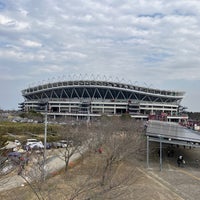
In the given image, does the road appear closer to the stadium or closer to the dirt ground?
the dirt ground

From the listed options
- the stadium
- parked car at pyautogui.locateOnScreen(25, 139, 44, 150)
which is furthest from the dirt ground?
the stadium

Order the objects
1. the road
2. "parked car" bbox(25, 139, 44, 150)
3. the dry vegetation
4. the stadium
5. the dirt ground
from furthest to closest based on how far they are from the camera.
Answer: the stadium
"parked car" bbox(25, 139, 44, 150)
the road
the dirt ground
the dry vegetation

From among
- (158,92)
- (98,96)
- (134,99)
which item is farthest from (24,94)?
(158,92)

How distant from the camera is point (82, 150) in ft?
108

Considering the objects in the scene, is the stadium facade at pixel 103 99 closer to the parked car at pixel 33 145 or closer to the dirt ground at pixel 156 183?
the parked car at pixel 33 145

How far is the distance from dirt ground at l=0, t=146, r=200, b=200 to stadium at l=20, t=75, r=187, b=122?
90890 mm

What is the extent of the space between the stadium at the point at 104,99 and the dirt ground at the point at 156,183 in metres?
90.9

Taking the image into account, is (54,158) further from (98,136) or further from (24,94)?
(24,94)

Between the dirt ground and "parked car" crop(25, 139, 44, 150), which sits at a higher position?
"parked car" crop(25, 139, 44, 150)

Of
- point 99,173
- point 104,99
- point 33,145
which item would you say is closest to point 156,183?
point 99,173

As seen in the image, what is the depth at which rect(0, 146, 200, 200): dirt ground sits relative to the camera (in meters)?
19.8

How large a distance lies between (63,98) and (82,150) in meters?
112

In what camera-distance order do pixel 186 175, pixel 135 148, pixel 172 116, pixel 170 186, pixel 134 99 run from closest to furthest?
1. pixel 170 186
2. pixel 186 175
3. pixel 135 148
4. pixel 172 116
5. pixel 134 99

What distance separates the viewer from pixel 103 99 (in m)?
137
